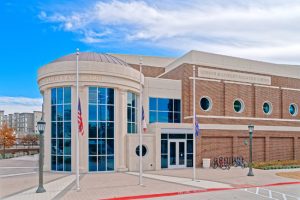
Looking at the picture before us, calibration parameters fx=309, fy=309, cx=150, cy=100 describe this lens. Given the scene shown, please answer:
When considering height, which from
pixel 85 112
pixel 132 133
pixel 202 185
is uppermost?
pixel 85 112

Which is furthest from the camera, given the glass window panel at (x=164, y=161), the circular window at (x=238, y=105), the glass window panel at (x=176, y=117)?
the circular window at (x=238, y=105)

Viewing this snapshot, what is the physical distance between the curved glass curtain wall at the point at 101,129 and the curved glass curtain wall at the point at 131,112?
2237mm

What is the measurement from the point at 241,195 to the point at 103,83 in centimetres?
1455

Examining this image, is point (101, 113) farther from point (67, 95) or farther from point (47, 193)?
point (47, 193)

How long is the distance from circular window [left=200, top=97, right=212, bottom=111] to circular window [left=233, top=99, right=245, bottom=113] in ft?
11.3

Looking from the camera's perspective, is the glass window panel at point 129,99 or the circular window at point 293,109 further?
the circular window at point 293,109

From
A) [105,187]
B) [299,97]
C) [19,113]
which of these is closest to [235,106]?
[299,97]

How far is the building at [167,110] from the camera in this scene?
1002 inches

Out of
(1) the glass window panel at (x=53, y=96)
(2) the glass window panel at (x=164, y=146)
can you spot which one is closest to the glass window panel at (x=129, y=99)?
(2) the glass window panel at (x=164, y=146)

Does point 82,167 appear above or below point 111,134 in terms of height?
below

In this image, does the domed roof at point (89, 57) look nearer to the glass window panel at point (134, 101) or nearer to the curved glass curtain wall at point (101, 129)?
the curved glass curtain wall at point (101, 129)

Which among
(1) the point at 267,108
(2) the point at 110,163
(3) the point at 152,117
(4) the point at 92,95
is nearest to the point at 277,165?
(1) the point at 267,108

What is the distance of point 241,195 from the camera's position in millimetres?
15914

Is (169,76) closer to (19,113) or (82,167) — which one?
(82,167)
